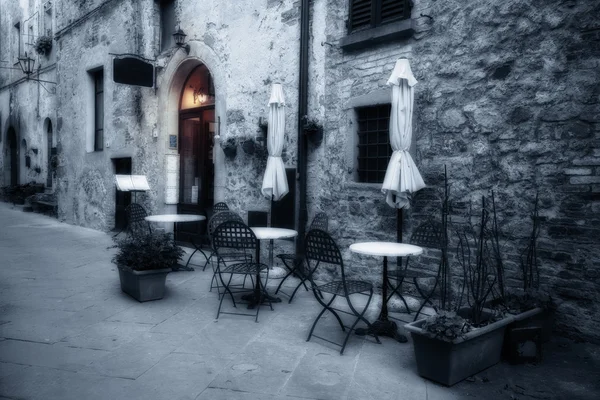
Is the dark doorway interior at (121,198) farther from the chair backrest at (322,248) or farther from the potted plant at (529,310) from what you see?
the potted plant at (529,310)

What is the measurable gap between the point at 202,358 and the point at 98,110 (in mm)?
8911

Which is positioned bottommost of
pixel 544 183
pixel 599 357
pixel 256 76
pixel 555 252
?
pixel 599 357

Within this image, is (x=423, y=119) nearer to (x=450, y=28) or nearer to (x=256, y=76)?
(x=450, y=28)

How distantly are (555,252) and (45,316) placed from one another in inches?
188

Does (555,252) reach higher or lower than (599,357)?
higher

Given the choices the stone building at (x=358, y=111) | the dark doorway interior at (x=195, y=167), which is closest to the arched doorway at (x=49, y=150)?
the stone building at (x=358, y=111)

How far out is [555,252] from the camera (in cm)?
407

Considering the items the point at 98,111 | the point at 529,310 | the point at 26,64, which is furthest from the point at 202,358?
the point at 26,64

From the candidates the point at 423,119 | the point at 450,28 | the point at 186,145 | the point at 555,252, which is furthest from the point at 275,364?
the point at 186,145

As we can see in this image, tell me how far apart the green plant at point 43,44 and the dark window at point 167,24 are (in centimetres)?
756

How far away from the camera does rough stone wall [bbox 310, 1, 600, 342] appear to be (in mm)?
3900

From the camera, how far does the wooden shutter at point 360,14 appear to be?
556 centimetres

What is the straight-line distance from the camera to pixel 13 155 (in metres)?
18.0

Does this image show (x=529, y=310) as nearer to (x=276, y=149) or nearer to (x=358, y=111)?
(x=358, y=111)
